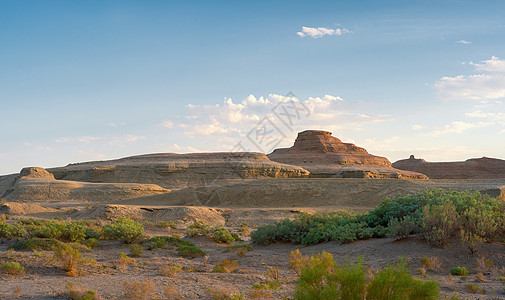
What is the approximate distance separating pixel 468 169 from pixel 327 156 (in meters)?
29.6

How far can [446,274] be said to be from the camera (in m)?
9.77

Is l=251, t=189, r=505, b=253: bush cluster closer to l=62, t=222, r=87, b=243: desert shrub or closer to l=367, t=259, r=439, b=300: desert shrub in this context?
l=62, t=222, r=87, b=243: desert shrub

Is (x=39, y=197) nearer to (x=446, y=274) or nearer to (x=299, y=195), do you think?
(x=299, y=195)

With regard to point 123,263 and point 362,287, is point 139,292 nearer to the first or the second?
point 362,287

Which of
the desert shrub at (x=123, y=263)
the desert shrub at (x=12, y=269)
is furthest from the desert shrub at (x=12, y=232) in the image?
the desert shrub at (x=12, y=269)

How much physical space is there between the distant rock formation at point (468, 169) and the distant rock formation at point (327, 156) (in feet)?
44.3

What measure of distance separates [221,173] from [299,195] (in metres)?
18.7

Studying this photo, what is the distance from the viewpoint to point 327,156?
70.8m

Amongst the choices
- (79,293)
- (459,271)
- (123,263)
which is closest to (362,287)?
(79,293)

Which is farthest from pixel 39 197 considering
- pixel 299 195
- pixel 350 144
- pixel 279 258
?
pixel 350 144

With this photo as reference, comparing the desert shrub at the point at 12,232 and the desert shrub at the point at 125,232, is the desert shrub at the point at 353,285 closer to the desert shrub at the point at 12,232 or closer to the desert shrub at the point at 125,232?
the desert shrub at the point at 125,232

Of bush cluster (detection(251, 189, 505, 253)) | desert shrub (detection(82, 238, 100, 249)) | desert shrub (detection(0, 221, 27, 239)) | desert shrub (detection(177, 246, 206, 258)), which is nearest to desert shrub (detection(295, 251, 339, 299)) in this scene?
bush cluster (detection(251, 189, 505, 253))

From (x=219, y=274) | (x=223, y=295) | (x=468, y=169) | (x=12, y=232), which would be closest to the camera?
(x=223, y=295)

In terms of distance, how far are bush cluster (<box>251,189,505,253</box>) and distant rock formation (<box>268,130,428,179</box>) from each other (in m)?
44.6
